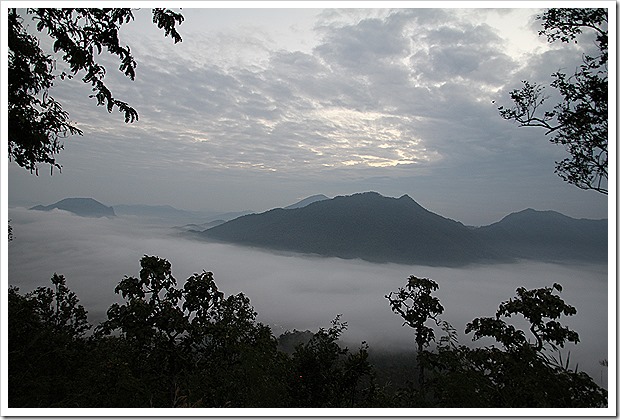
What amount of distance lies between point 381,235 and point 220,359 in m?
43.4

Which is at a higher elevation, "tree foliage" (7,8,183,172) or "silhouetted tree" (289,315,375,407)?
"tree foliage" (7,8,183,172)

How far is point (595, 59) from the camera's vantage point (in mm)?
3363

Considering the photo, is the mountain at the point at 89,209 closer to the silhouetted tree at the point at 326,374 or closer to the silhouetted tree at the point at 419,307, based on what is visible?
the silhouetted tree at the point at 326,374

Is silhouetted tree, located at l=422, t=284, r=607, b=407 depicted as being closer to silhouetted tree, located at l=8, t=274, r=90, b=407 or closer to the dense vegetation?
the dense vegetation

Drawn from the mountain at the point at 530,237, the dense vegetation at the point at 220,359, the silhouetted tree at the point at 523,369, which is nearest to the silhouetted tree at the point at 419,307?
the dense vegetation at the point at 220,359

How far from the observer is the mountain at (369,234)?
33.8 meters

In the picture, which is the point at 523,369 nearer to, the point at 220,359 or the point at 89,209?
the point at 220,359

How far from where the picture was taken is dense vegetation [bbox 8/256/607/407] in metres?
3.38

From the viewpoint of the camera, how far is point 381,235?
46.7 m

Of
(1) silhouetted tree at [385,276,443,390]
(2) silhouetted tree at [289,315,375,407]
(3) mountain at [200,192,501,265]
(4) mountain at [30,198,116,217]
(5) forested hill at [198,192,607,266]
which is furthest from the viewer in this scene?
(3) mountain at [200,192,501,265]

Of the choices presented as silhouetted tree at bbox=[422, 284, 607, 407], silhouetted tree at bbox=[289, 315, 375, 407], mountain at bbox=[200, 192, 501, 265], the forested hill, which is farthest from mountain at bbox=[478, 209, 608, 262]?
silhouetted tree at bbox=[422, 284, 607, 407]

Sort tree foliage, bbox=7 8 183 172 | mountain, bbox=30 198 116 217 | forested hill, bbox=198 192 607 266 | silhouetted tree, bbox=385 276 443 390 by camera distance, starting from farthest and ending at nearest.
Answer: forested hill, bbox=198 192 607 266 → mountain, bbox=30 198 116 217 → silhouetted tree, bbox=385 276 443 390 → tree foliage, bbox=7 8 183 172

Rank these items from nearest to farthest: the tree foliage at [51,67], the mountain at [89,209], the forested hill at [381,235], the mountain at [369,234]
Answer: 1. the tree foliage at [51,67]
2. the mountain at [89,209]
3. the forested hill at [381,235]
4. the mountain at [369,234]

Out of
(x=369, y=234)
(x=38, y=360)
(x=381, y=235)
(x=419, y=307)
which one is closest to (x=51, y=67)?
(x=38, y=360)
